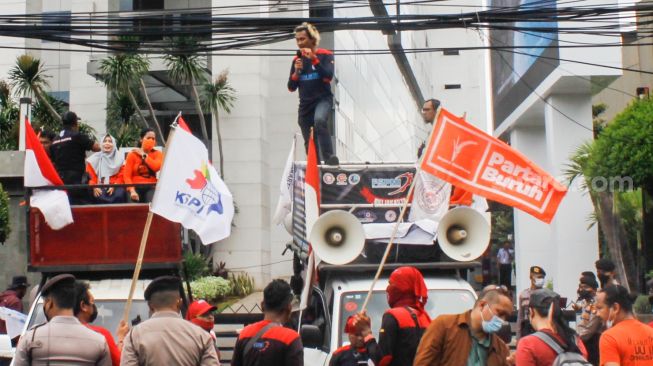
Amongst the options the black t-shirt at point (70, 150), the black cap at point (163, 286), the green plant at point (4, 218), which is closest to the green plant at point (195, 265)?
the green plant at point (4, 218)

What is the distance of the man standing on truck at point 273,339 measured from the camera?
730 centimetres

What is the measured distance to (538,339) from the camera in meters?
6.72

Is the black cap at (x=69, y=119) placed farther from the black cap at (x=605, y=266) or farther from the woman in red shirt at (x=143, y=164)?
the black cap at (x=605, y=266)

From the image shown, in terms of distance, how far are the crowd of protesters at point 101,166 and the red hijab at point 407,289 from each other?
219 inches

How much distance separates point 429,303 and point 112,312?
138 inches

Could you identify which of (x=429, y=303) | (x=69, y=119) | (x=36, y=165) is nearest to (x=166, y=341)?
(x=429, y=303)

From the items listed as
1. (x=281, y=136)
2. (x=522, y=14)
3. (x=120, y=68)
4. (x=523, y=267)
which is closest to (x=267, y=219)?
(x=281, y=136)

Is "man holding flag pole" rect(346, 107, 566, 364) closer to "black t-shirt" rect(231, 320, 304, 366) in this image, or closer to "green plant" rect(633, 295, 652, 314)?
"black t-shirt" rect(231, 320, 304, 366)

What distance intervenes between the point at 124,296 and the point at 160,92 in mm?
21986

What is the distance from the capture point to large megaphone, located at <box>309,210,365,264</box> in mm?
10688

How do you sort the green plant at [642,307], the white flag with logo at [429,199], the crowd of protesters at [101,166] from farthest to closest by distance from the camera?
the green plant at [642,307], the crowd of protesters at [101,166], the white flag with logo at [429,199]

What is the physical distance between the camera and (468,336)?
6859mm

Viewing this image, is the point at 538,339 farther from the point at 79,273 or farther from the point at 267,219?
the point at 267,219

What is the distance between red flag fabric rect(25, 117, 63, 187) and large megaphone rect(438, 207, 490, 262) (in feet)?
14.8
